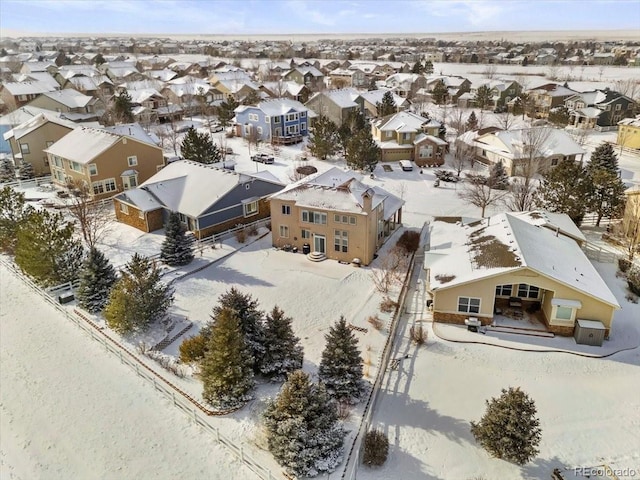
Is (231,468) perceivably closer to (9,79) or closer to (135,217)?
(135,217)

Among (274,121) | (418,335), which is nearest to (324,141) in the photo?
(274,121)

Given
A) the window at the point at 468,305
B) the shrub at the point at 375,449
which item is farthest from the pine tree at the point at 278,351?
the window at the point at 468,305

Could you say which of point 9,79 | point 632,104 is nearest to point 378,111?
point 632,104

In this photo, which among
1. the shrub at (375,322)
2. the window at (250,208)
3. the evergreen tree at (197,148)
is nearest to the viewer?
the shrub at (375,322)

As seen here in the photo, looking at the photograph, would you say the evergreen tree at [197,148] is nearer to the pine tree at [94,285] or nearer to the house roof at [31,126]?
the house roof at [31,126]

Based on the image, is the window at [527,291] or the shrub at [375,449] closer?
the shrub at [375,449]

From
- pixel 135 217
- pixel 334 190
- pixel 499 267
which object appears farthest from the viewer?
pixel 135 217
